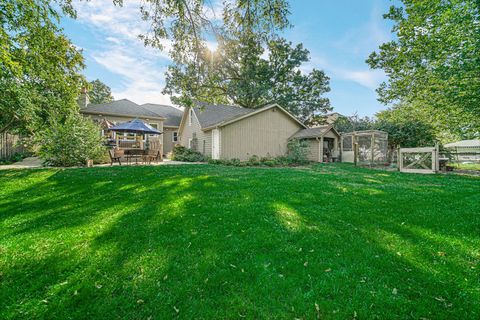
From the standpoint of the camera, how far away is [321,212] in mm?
4285

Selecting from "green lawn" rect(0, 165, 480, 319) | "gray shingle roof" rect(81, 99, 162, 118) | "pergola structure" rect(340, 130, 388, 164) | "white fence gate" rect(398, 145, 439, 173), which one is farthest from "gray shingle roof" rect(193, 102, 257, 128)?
"green lawn" rect(0, 165, 480, 319)

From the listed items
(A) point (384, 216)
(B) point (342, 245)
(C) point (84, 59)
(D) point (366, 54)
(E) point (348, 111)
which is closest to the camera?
(B) point (342, 245)

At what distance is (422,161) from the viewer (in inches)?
428

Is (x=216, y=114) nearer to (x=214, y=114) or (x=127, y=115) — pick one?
(x=214, y=114)

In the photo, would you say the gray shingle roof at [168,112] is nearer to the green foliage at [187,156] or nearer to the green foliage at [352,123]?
the green foliage at [187,156]

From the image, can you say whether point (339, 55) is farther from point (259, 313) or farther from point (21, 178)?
point (21, 178)

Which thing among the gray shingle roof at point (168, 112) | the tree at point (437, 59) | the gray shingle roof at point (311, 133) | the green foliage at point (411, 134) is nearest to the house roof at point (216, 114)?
the gray shingle roof at point (311, 133)

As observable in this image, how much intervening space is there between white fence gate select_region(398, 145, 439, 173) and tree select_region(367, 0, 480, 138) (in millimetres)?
3067

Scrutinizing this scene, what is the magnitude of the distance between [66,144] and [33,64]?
3.27 metres

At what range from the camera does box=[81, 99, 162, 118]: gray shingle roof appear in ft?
65.7

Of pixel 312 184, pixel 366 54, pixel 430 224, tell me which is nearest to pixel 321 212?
pixel 430 224

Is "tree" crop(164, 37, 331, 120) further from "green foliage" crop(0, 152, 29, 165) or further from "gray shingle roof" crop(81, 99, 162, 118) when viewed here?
"green foliage" crop(0, 152, 29, 165)

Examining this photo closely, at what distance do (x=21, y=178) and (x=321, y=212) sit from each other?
887 centimetres

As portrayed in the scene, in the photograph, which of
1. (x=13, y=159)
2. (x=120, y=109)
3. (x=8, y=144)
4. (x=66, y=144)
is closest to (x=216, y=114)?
(x=120, y=109)
